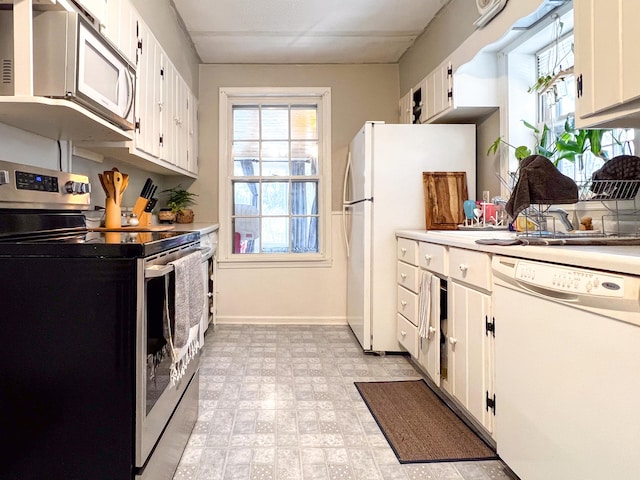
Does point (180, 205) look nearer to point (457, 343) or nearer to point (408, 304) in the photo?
point (408, 304)

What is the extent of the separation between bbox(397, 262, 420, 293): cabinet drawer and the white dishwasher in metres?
1.03

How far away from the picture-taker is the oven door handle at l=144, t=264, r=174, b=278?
1210mm

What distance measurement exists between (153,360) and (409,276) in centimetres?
189

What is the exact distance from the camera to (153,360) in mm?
1311

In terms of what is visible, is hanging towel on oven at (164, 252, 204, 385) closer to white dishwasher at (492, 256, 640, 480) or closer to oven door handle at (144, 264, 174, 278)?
oven door handle at (144, 264, 174, 278)

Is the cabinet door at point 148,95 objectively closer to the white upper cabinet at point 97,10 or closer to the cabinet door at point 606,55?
the white upper cabinet at point 97,10

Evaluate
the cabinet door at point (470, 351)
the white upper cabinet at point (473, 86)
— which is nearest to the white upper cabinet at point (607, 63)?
the cabinet door at point (470, 351)

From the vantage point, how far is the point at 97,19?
1724 millimetres

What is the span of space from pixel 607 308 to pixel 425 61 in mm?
2965

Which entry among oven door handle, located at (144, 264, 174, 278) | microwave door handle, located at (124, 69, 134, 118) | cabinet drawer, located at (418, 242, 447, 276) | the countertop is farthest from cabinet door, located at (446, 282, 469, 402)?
microwave door handle, located at (124, 69, 134, 118)

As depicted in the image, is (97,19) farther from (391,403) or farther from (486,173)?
(486,173)

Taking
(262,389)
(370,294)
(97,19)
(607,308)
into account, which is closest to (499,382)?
(607,308)

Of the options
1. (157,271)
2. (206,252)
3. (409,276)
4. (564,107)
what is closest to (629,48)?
(564,107)

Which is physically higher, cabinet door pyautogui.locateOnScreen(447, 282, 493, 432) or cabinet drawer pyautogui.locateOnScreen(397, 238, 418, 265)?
cabinet drawer pyautogui.locateOnScreen(397, 238, 418, 265)
